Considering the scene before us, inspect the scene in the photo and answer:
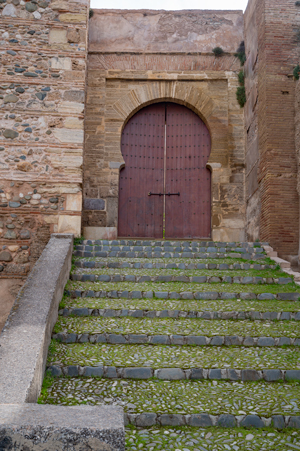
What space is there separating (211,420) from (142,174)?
7.66 m

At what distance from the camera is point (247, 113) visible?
389 inches

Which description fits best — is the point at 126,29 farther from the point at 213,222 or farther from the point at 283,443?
the point at 283,443

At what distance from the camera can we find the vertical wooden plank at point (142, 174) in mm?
10070

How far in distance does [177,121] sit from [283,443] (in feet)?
28.2

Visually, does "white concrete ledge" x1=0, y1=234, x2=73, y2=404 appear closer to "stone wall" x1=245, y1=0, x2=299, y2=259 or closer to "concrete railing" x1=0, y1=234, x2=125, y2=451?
"concrete railing" x1=0, y1=234, x2=125, y2=451

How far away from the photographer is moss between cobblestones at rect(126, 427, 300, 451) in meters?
2.78

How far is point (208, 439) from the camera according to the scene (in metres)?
2.89

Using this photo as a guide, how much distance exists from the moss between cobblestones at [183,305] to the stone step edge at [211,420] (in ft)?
5.75

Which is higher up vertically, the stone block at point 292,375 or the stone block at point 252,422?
the stone block at point 292,375

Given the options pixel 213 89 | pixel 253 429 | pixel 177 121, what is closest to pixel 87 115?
pixel 177 121

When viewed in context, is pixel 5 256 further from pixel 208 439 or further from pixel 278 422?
pixel 278 422

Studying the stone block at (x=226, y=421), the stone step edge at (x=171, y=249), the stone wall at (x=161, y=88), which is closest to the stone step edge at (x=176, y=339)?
the stone block at (x=226, y=421)

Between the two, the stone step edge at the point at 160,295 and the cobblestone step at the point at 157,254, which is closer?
the stone step edge at the point at 160,295

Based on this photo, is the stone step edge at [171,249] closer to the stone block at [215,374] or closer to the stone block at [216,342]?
the stone block at [216,342]
